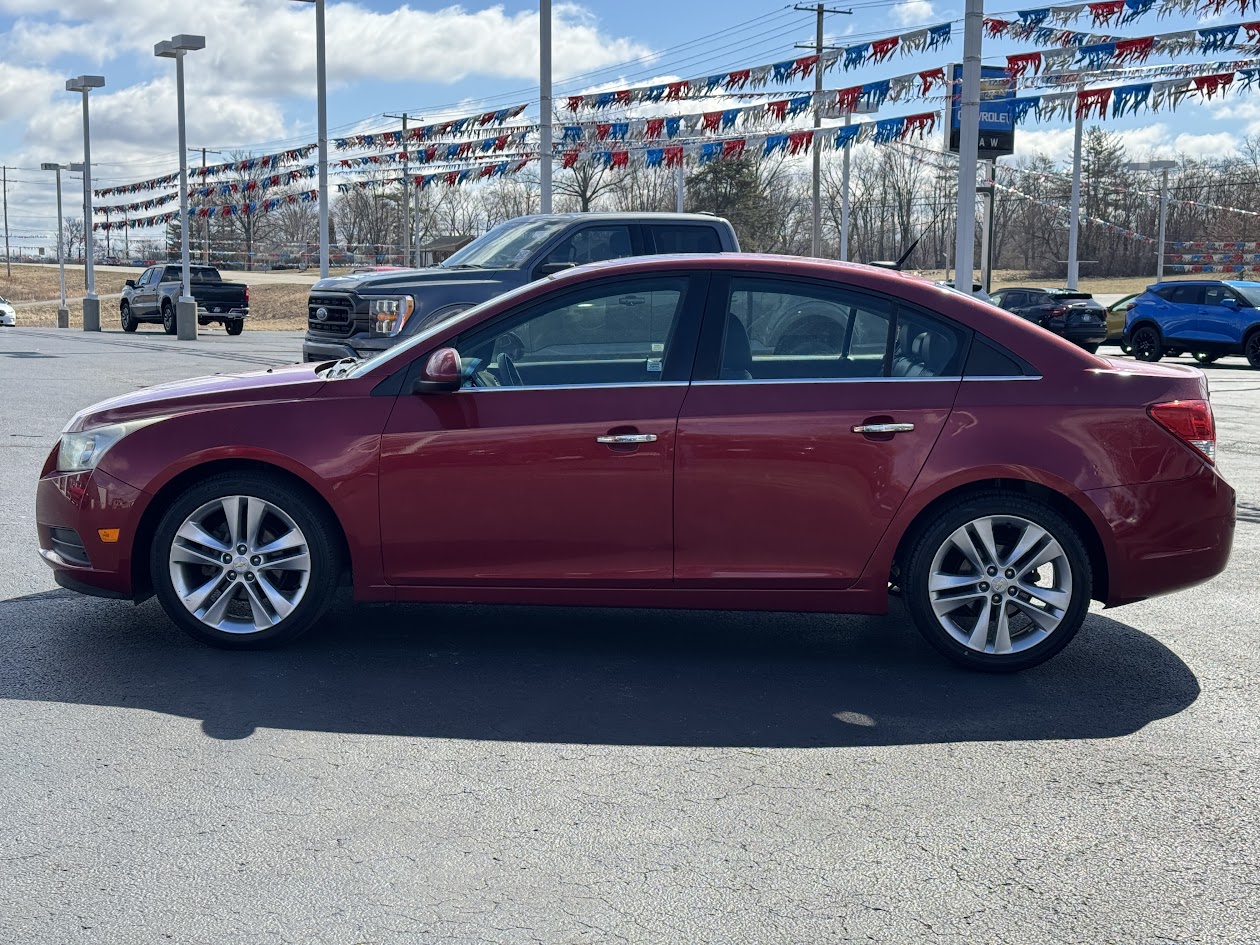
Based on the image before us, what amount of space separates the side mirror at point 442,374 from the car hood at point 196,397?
491mm

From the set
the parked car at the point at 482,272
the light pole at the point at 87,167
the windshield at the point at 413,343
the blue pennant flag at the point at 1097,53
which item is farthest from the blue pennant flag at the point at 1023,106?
the light pole at the point at 87,167

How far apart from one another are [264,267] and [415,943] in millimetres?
95870

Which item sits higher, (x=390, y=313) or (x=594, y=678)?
(x=390, y=313)

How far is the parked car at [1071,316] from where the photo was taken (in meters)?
28.4

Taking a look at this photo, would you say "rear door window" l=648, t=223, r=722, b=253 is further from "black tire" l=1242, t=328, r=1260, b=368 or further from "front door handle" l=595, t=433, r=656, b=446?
"black tire" l=1242, t=328, r=1260, b=368

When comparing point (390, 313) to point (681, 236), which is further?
point (681, 236)

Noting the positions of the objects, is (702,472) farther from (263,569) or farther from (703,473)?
(263,569)

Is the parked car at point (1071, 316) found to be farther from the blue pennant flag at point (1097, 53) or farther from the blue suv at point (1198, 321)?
the blue pennant flag at point (1097, 53)

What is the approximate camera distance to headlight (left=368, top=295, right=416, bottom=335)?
12.2m

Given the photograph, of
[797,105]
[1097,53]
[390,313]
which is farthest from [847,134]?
[390,313]

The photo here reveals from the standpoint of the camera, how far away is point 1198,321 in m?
26.5

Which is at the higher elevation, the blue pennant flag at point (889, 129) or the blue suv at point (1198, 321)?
the blue pennant flag at point (889, 129)

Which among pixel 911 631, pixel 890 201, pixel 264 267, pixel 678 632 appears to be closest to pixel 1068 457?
pixel 911 631

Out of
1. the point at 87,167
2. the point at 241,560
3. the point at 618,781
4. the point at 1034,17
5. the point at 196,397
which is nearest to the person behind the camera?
the point at 618,781
